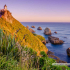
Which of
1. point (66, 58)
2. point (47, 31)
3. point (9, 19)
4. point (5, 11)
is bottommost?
point (66, 58)

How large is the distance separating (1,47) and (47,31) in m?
79.4

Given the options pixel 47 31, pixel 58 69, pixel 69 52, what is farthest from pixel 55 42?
pixel 58 69

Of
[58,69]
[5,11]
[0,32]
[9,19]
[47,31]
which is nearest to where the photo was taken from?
[0,32]

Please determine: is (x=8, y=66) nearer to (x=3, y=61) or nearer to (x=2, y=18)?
(x=3, y=61)

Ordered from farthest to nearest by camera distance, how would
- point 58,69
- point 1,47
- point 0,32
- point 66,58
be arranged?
1. point 66,58
2. point 58,69
3. point 0,32
4. point 1,47

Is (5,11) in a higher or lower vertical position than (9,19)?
higher

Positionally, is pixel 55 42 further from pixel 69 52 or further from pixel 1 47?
pixel 1 47

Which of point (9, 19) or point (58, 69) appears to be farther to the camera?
point (9, 19)

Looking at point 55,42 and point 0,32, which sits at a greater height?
point 0,32

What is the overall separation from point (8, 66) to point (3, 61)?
10.1 inches

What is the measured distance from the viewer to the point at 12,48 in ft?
13.1

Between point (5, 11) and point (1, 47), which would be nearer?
point (1, 47)

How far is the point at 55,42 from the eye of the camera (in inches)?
1965

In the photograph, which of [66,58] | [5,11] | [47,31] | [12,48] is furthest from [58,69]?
[47,31]
